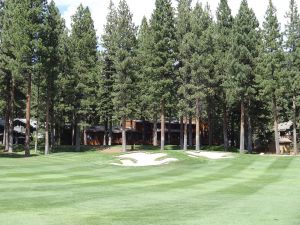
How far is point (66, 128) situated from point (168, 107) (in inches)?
1152

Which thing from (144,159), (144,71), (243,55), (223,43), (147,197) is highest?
(223,43)

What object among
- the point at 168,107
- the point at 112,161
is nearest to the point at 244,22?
the point at 168,107

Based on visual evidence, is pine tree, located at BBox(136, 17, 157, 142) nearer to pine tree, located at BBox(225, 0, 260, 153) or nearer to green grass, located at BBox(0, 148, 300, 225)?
pine tree, located at BBox(225, 0, 260, 153)

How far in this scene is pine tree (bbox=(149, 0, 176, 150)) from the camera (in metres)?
59.8

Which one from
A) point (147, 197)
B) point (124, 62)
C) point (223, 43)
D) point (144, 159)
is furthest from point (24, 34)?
point (147, 197)

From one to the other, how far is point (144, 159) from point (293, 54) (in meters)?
30.0

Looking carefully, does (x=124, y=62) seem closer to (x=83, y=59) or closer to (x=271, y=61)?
(x=83, y=59)

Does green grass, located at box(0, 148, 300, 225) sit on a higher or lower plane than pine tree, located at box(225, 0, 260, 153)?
lower

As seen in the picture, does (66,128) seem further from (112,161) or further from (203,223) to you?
(203,223)

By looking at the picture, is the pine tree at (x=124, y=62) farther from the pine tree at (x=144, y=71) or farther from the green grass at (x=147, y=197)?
the green grass at (x=147, y=197)

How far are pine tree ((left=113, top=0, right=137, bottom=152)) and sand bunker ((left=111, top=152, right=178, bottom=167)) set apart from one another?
16.3m

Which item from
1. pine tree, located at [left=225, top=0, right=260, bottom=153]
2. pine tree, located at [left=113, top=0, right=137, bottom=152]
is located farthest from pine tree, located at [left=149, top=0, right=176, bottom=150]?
pine tree, located at [left=225, top=0, right=260, bottom=153]

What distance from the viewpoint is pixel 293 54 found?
198 feet

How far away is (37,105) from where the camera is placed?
63969 millimetres
